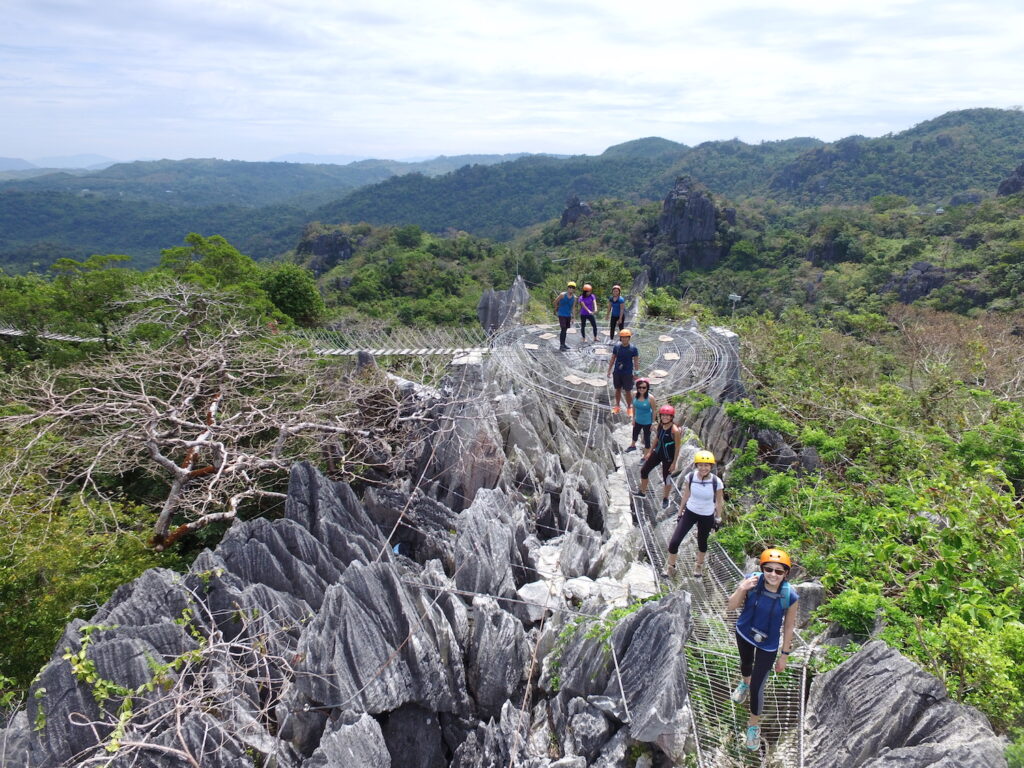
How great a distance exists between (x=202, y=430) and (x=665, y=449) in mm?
7268

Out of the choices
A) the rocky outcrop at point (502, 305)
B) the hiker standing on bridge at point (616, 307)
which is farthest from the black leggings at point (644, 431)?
the rocky outcrop at point (502, 305)

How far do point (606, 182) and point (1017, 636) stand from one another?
526 feet

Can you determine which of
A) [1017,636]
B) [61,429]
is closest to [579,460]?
[1017,636]

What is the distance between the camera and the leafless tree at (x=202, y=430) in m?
7.63

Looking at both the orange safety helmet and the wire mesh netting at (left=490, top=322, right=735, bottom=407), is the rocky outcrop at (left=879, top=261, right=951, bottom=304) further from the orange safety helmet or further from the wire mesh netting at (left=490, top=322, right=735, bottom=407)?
the orange safety helmet

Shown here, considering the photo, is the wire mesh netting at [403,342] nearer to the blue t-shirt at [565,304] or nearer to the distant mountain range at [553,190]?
the blue t-shirt at [565,304]

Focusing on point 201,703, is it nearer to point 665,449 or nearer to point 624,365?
point 665,449

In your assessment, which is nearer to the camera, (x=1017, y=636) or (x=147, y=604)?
(x=1017, y=636)

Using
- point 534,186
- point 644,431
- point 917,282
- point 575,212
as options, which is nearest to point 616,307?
point 644,431

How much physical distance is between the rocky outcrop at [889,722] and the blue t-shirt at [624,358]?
4.71 metres

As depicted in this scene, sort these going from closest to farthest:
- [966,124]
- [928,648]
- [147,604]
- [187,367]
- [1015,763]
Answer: [1015,763], [928,648], [147,604], [187,367], [966,124]

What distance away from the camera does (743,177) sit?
133 metres

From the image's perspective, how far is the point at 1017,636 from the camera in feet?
12.2

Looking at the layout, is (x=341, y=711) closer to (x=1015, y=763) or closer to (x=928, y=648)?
(x=1015, y=763)
